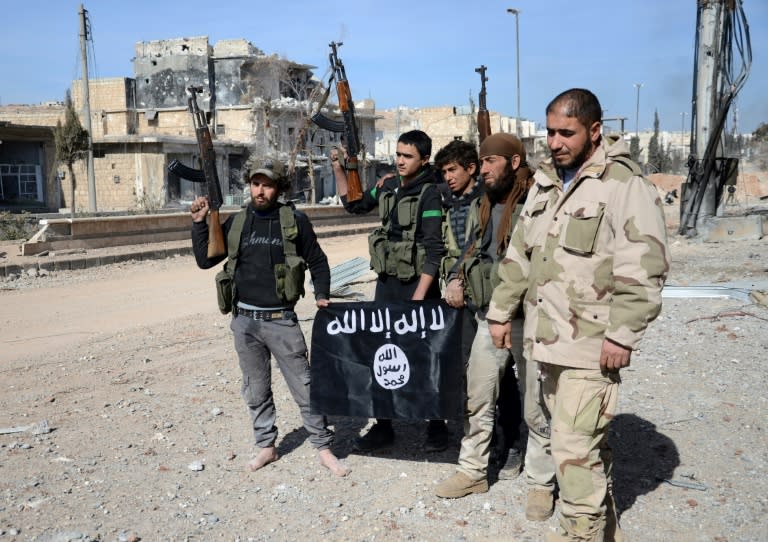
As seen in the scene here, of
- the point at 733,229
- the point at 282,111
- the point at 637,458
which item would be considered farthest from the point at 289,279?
the point at 282,111

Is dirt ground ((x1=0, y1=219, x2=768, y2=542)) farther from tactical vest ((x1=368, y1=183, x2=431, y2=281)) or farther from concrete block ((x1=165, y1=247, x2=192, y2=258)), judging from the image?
concrete block ((x1=165, y1=247, x2=192, y2=258))

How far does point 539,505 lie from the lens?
154 inches

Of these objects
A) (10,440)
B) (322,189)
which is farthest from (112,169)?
(10,440)

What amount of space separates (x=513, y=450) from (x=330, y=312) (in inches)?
54.8

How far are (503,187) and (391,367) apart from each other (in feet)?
4.22

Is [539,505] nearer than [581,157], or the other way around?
[581,157]

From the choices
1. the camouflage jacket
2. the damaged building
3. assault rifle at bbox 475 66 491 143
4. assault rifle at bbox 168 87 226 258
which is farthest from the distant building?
the camouflage jacket

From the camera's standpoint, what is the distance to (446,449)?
4883 millimetres

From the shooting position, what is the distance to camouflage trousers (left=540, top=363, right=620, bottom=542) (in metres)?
3.20

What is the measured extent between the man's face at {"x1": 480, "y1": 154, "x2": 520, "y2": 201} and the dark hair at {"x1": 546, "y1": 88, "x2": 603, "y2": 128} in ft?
2.70

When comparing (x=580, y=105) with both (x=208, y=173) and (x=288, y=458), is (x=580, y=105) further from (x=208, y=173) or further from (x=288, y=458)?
(x=288, y=458)

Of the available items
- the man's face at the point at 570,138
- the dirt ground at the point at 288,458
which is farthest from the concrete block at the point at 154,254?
the man's face at the point at 570,138

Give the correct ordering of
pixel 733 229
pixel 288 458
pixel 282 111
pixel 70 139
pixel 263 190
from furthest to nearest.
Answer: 1. pixel 282 111
2. pixel 70 139
3. pixel 733 229
4. pixel 288 458
5. pixel 263 190

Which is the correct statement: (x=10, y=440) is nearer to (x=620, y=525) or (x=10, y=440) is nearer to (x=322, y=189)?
(x=620, y=525)
